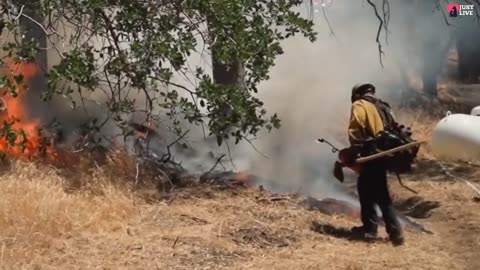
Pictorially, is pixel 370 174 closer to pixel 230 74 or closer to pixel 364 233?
pixel 364 233

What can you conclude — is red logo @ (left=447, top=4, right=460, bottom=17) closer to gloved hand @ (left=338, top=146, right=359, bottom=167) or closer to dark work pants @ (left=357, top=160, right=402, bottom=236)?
dark work pants @ (left=357, top=160, right=402, bottom=236)

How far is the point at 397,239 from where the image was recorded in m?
6.84

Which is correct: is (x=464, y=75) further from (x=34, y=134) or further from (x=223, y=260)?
(x=223, y=260)

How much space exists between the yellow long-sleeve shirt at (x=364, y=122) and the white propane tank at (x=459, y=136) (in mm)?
2838

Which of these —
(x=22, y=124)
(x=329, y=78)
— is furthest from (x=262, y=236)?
(x=329, y=78)

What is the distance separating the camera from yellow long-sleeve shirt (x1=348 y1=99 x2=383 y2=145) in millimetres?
6719

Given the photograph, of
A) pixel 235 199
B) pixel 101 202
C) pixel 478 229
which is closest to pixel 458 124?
pixel 478 229

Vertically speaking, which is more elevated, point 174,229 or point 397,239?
point 397,239

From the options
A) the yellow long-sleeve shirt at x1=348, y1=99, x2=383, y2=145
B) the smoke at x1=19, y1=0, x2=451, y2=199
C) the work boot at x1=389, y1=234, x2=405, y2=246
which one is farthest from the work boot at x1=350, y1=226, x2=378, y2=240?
the smoke at x1=19, y1=0, x2=451, y2=199

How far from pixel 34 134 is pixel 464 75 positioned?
14.1m

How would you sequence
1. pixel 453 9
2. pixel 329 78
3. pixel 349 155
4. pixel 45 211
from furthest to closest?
pixel 453 9
pixel 329 78
pixel 349 155
pixel 45 211

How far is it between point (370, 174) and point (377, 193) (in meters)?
0.19

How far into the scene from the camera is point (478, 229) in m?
7.37

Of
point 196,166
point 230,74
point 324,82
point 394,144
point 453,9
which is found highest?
point 453,9
